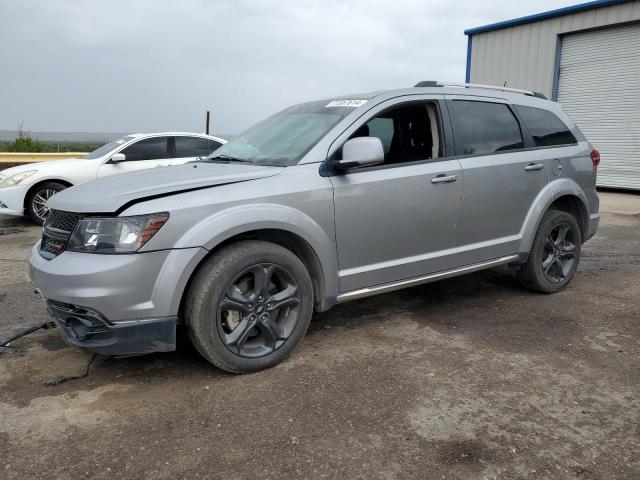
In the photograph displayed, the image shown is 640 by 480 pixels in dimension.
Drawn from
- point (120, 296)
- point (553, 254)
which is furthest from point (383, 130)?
point (120, 296)

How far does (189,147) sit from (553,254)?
6.41 meters

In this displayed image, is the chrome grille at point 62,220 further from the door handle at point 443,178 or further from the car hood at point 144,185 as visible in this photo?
the door handle at point 443,178

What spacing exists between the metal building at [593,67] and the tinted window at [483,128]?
32.9 ft

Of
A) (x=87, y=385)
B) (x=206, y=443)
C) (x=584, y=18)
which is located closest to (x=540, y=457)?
(x=206, y=443)

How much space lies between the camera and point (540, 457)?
91.7 inches

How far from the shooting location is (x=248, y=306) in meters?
3.07

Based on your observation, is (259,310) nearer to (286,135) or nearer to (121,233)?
(121,233)

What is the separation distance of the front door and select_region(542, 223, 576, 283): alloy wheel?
3.92 ft

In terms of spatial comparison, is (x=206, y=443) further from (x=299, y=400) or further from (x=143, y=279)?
(x=143, y=279)

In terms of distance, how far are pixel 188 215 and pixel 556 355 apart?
245 cm

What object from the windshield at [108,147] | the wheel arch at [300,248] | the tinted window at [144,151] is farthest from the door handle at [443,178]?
the windshield at [108,147]

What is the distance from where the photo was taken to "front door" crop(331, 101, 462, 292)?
3412 mm

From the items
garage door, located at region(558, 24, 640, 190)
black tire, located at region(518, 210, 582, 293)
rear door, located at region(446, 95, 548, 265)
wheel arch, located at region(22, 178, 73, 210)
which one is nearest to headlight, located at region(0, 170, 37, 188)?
wheel arch, located at region(22, 178, 73, 210)

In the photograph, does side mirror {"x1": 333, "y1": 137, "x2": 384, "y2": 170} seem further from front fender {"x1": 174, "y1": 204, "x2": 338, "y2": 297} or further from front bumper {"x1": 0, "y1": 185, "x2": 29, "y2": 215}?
front bumper {"x1": 0, "y1": 185, "x2": 29, "y2": 215}
